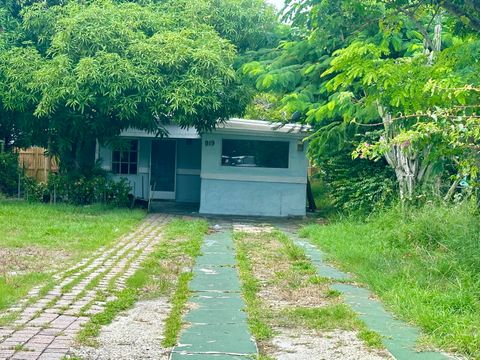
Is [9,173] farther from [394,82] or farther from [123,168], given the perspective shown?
[394,82]

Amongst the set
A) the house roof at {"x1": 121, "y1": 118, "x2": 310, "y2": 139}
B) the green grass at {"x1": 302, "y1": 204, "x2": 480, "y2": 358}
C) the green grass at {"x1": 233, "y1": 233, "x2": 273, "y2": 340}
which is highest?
the house roof at {"x1": 121, "y1": 118, "x2": 310, "y2": 139}

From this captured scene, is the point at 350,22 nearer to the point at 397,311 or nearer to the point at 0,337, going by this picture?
the point at 397,311

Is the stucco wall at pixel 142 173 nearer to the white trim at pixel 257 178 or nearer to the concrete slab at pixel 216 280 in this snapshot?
the white trim at pixel 257 178

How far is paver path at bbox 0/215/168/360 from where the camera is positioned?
5703mm

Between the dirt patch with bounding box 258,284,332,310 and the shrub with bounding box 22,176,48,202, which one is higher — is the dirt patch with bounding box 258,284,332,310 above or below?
below

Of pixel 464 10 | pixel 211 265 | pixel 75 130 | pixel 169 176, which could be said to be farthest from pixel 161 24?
pixel 464 10

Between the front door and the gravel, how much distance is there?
1490 centimetres

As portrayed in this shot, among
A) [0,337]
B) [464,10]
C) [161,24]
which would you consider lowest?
[0,337]

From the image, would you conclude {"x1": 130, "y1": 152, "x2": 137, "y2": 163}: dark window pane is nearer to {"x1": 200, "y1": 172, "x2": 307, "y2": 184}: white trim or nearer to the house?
the house

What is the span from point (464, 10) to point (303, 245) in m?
5.62

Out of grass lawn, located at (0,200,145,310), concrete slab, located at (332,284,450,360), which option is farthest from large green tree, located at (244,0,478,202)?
grass lawn, located at (0,200,145,310)

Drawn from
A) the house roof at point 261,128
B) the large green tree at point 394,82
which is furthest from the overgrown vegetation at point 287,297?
the house roof at point 261,128

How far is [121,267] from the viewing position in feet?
32.2

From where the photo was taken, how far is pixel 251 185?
18.8 m
